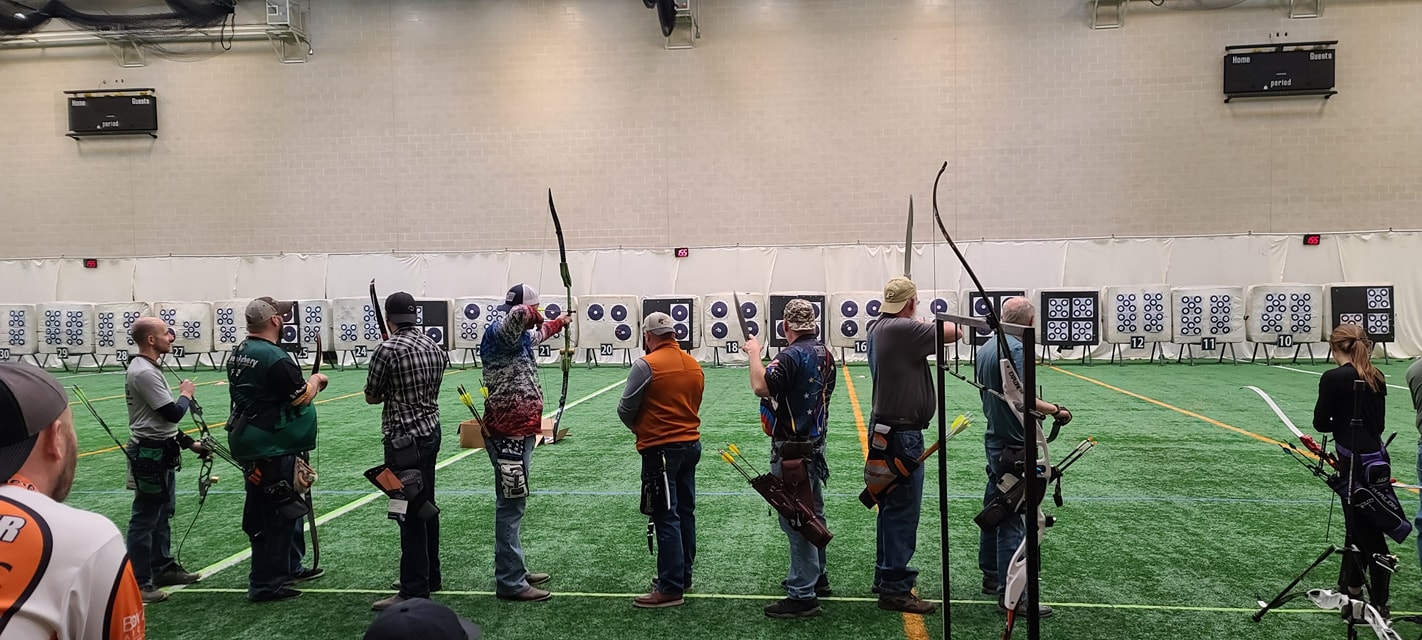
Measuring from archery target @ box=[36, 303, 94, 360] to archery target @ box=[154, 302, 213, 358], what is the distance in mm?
1533

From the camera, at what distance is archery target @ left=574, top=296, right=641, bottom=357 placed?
719 inches

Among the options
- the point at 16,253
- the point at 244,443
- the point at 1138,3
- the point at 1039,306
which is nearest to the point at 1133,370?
the point at 1039,306

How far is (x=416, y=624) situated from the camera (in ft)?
4.75

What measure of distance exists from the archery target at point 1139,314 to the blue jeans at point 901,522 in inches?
585

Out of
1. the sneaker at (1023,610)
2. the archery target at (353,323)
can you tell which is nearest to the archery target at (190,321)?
the archery target at (353,323)

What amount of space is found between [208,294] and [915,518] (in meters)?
19.6

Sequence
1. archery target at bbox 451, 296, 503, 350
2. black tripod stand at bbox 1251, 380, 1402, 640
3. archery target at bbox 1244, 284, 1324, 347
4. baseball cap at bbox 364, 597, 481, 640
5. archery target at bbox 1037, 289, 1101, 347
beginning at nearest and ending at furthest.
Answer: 1. baseball cap at bbox 364, 597, 481, 640
2. black tripod stand at bbox 1251, 380, 1402, 640
3. archery target at bbox 1244, 284, 1324, 347
4. archery target at bbox 1037, 289, 1101, 347
5. archery target at bbox 451, 296, 503, 350

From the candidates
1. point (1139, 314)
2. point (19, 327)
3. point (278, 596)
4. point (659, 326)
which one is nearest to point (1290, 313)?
point (1139, 314)

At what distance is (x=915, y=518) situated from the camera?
164 inches

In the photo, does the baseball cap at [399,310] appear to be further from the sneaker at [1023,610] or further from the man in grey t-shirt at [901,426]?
the sneaker at [1023,610]

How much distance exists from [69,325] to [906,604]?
2122 centimetres

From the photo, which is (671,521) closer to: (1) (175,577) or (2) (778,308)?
(1) (175,577)

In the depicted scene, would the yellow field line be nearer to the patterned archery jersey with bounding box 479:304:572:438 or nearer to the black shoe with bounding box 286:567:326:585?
the patterned archery jersey with bounding box 479:304:572:438

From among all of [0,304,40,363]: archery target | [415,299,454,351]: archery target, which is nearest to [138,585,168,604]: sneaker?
[415,299,454,351]: archery target
